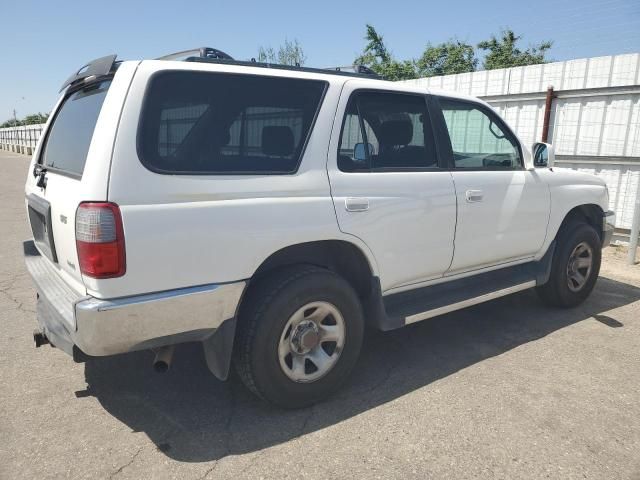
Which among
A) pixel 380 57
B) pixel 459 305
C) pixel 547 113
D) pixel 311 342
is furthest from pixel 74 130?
pixel 380 57

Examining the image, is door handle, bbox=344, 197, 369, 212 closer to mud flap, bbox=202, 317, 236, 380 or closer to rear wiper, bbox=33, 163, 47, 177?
mud flap, bbox=202, 317, 236, 380

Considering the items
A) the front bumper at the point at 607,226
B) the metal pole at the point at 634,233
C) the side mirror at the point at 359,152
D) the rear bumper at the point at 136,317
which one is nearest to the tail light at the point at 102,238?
the rear bumper at the point at 136,317

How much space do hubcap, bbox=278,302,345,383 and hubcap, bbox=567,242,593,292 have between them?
9.22ft

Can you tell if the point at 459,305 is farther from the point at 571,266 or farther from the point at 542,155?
the point at 571,266

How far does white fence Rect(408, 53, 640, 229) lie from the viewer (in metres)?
6.80

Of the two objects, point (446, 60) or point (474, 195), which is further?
point (446, 60)

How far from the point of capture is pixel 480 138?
412 centimetres

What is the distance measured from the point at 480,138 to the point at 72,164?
3117 mm

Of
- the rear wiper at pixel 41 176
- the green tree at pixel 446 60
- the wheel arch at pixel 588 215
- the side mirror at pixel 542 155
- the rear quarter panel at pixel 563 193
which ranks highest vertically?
the green tree at pixel 446 60

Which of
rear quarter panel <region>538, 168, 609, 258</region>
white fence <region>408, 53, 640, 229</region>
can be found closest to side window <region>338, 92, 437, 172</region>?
rear quarter panel <region>538, 168, 609, 258</region>

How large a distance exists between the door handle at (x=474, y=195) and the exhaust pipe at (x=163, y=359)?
2.27 metres

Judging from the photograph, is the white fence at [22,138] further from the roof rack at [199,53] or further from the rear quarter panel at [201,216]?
the rear quarter panel at [201,216]

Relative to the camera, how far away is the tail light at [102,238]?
2.18 m

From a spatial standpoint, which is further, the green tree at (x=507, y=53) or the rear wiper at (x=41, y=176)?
the green tree at (x=507, y=53)
